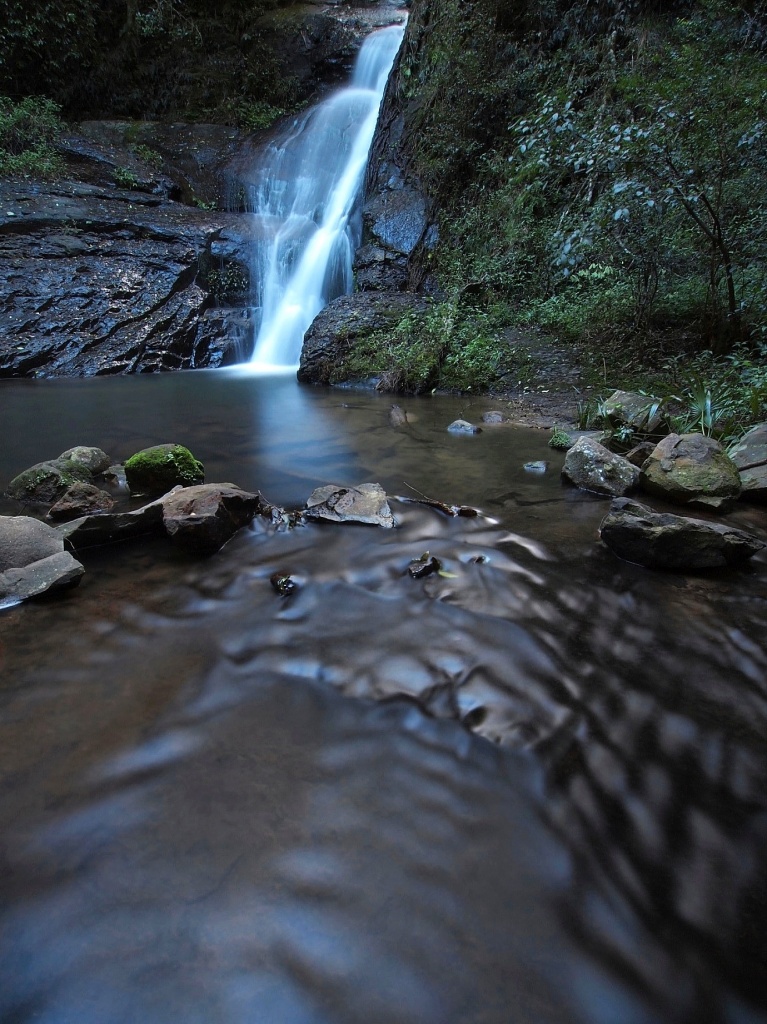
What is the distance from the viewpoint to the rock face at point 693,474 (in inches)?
168

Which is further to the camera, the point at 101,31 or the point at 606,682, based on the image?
the point at 101,31

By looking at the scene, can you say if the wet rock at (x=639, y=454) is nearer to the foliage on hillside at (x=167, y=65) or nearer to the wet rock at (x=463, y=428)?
the wet rock at (x=463, y=428)

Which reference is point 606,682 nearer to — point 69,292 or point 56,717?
point 56,717

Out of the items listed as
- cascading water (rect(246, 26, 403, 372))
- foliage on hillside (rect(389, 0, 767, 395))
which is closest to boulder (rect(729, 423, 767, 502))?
foliage on hillside (rect(389, 0, 767, 395))

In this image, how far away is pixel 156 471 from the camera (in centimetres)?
448

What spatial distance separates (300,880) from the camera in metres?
1.46

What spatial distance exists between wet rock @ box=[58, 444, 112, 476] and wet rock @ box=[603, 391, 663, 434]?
5.18 metres

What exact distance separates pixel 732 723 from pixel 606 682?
454 millimetres

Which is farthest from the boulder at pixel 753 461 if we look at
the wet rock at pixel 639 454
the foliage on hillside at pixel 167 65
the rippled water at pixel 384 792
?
the foliage on hillside at pixel 167 65

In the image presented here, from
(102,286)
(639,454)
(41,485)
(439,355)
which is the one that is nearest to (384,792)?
(41,485)

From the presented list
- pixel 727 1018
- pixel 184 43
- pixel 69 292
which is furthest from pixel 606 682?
pixel 184 43

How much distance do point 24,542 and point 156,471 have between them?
4.97 feet

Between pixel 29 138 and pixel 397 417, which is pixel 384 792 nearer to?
pixel 397 417

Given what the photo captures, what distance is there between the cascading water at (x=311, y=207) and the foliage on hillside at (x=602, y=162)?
2.17 metres
